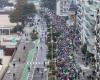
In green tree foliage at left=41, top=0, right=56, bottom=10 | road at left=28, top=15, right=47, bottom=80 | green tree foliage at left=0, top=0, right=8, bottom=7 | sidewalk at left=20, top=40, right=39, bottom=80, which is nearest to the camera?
road at left=28, top=15, right=47, bottom=80

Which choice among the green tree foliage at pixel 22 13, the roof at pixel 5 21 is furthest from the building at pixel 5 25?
the green tree foliage at pixel 22 13

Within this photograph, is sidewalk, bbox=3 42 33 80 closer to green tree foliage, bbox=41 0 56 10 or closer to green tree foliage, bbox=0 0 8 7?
green tree foliage, bbox=41 0 56 10

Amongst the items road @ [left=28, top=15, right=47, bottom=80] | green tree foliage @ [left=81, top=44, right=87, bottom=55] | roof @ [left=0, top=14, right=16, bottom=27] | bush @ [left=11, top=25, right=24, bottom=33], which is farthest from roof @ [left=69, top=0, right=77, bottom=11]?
green tree foliage @ [left=81, top=44, right=87, bottom=55]

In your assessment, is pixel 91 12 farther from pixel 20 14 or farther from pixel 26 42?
pixel 20 14

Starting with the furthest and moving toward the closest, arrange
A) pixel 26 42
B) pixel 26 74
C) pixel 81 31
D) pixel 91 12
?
pixel 26 42, pixel 81 31, pixel 91 12, pixel 26 74

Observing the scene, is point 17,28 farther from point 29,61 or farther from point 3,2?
point 3,2

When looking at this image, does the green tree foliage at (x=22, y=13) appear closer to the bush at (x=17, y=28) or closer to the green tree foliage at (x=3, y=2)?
the bush at (x=17, y=28)

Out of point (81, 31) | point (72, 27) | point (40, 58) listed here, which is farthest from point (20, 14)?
point (40, 58)

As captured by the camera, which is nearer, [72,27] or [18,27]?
[72,27]
